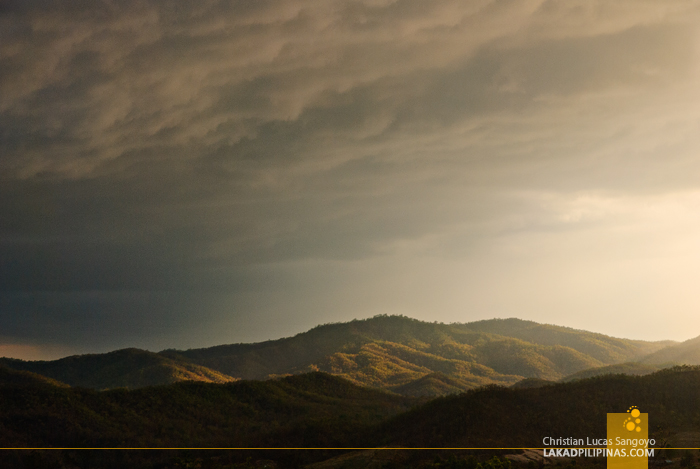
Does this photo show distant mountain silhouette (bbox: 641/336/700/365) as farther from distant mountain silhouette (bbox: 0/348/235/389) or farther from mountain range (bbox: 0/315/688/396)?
distant mountain silhouette (bbox: 0/348/235/389)

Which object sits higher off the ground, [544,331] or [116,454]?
[544,331]

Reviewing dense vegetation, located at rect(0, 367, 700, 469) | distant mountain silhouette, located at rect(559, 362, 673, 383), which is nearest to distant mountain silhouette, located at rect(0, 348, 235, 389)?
dense vegetation, located at rect(0, 367, 700, 469)

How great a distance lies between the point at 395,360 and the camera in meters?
147

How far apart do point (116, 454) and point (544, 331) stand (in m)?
191

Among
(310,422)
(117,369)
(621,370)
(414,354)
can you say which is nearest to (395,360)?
(414,354)

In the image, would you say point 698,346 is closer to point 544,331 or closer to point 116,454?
point 544,331

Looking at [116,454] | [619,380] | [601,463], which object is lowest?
[116,454]

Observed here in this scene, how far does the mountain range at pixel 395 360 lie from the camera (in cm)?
11438

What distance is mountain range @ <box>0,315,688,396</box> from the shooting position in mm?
114375

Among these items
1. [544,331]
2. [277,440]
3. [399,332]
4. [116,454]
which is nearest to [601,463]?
[277,440]

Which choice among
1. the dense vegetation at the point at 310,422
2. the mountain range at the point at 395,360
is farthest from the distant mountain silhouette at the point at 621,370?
the dense vegetation at the point at 310,422

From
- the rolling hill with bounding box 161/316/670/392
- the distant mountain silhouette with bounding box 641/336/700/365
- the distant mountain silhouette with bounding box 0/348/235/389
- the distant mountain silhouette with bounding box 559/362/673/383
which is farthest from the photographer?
the rolling hill with bounding box 161/316/670/392

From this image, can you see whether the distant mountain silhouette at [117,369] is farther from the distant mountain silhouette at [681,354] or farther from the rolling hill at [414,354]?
the distant mountain silhouette at [681,354]

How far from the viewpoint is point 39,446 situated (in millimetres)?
40594
